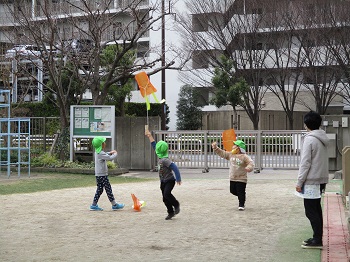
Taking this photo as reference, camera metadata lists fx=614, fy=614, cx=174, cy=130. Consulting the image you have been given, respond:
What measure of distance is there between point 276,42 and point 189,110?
10.0m

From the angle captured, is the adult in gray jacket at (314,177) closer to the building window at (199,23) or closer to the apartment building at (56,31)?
the apartment building at (56,31)

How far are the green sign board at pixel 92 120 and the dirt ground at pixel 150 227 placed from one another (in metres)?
5.54

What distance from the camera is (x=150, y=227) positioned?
29.7 feet

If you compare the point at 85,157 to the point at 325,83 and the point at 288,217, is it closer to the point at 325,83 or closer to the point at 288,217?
the point at 288,217

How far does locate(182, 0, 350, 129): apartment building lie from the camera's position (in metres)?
29.3

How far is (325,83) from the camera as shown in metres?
33.2

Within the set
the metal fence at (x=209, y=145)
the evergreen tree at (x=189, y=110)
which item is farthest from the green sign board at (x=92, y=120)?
the evergreen tree at (x=189, y=110)

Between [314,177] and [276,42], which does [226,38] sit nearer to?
[276,42]

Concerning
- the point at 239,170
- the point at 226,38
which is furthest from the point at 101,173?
the point at 226,38

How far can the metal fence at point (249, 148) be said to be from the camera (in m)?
Answer: 19.3

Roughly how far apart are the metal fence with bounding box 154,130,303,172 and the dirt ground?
18.1ft

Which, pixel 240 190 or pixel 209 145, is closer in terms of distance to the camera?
pixel 240 190

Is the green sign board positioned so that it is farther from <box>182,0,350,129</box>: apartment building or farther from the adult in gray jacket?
<box>182,0,350,129</box>: apartment building

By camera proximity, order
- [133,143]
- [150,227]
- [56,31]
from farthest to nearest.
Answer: [133,143] < [56,31] < [150,227]
